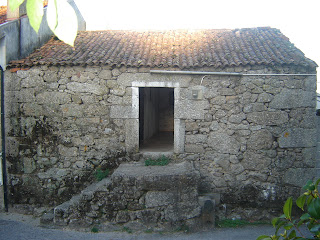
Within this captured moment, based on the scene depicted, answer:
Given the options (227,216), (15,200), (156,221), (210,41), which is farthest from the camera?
(210,41)

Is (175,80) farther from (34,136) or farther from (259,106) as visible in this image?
(34,136)

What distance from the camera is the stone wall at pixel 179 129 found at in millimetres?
6098

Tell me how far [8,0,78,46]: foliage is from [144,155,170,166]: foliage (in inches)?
204

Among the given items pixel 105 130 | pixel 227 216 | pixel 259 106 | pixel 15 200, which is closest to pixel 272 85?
pixel 259 106

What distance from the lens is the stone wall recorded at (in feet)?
20.0

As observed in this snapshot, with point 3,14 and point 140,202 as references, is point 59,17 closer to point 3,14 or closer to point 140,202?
point 140,202

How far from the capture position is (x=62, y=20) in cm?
115

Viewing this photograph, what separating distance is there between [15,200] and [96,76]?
11.1 ft

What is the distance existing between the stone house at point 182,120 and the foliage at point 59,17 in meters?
5.02

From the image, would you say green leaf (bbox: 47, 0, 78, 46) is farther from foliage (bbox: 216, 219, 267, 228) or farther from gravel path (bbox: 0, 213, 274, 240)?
foliage (bbox: 216, 219, 267, 228)

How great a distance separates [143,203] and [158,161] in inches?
47.6

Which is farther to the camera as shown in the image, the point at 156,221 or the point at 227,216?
the point at 227,216

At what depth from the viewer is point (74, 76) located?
635 centimetres

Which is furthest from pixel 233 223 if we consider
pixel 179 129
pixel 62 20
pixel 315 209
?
pixel 62 20
